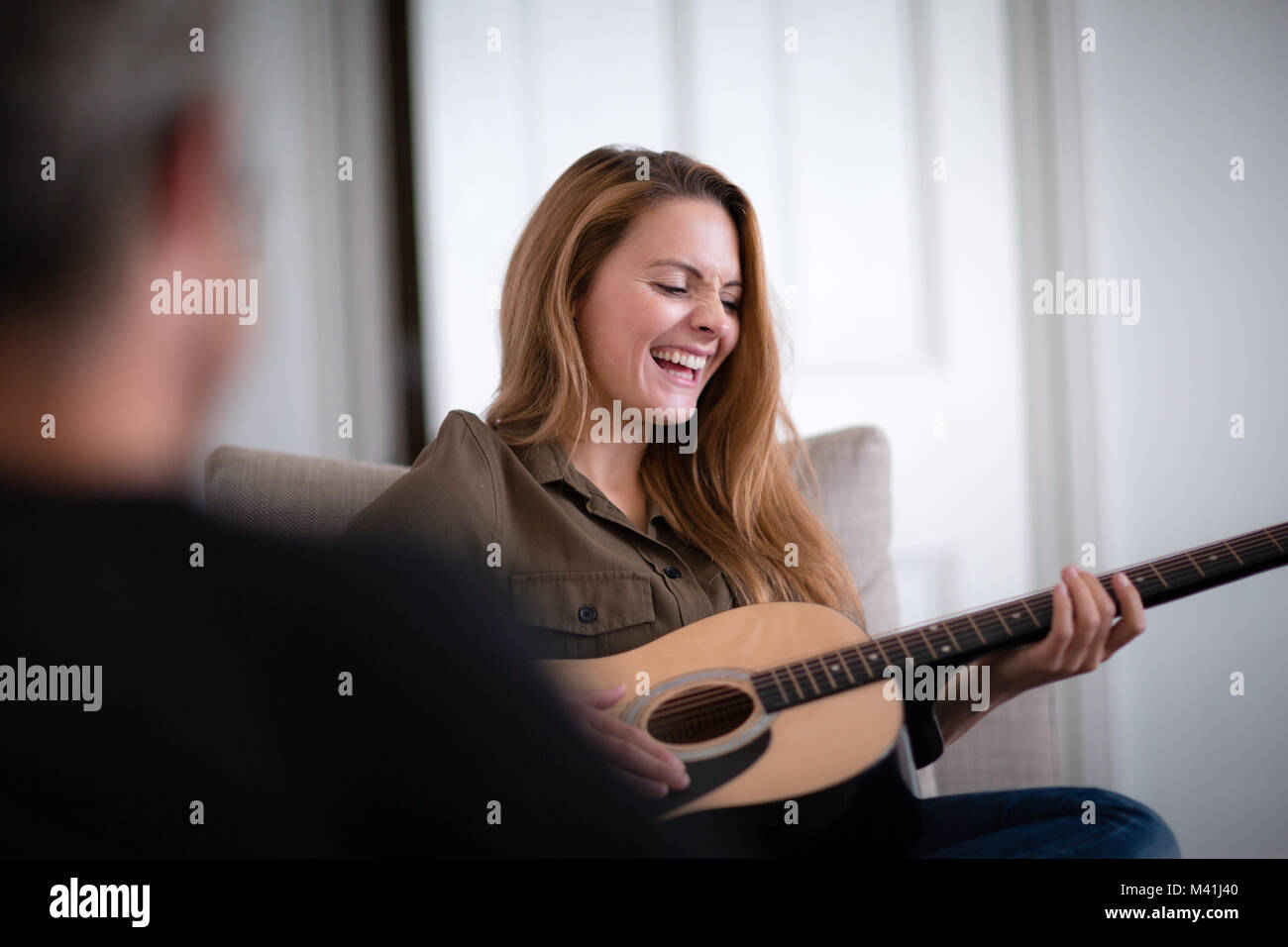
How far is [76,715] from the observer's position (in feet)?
1.11

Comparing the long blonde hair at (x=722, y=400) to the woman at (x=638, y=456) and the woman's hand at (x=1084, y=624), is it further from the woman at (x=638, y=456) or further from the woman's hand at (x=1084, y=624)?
the woman's hand at (x=1084, y=624)

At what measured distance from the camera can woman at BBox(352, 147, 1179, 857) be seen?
1.10m

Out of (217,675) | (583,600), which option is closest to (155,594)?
(217,675)

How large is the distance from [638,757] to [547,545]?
1.19 feet

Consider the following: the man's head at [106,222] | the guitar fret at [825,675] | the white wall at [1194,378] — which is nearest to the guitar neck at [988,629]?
the guitar fret at [825,675]

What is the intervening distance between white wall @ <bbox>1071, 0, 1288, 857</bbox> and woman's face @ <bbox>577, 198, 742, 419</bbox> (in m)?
1.02

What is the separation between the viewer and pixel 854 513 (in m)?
1.55

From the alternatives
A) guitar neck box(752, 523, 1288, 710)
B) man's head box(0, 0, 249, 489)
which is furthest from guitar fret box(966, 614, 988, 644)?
man's head box(0, 0, 249, 489)

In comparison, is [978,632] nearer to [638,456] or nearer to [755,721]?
[755,721]

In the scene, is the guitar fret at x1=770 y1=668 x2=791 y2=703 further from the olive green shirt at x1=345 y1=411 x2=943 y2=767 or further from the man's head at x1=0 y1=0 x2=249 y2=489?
the man's head at x1=0 y1=0 x2=249 y2=489

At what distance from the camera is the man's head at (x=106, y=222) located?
13.6 inches

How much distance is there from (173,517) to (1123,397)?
1.95 metres

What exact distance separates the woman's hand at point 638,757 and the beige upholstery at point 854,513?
26.3 inches
